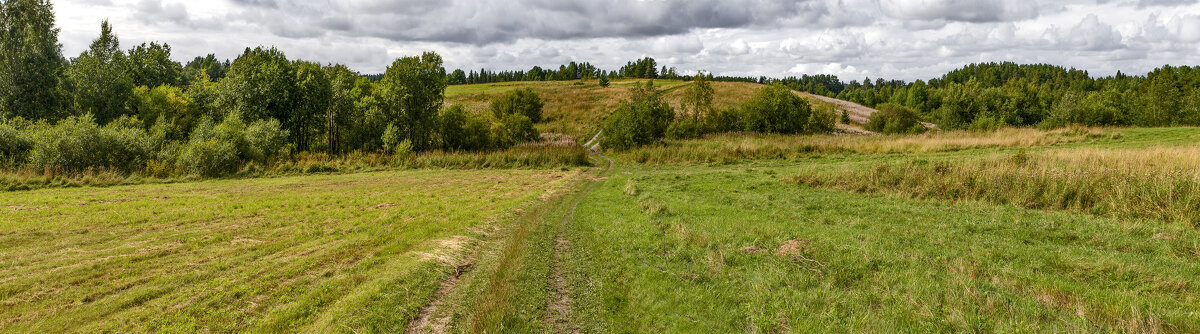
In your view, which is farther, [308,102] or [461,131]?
[461,131]

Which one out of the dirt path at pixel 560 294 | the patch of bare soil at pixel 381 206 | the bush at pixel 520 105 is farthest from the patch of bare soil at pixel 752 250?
the bush at pixel 520 105

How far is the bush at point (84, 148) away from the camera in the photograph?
27.2 metres

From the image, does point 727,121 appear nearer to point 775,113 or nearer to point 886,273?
point 775,113

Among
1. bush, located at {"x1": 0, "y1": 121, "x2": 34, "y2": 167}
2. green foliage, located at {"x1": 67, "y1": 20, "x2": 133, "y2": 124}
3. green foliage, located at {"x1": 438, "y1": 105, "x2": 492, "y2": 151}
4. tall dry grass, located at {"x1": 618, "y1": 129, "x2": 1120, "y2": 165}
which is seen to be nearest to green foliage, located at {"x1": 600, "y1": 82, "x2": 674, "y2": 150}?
tall dry grass, located at {"x1": 618, "y1": 129, "x2": 1120, "y2": 165}

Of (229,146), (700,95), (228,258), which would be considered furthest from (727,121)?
(228,258)

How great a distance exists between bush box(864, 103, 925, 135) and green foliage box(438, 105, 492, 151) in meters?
47.8

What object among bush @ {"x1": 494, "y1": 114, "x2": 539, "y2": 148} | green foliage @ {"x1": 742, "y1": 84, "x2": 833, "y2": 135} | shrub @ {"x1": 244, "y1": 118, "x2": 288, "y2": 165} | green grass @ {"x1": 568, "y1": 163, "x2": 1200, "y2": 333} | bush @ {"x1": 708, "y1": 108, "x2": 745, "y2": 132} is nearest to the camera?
green grass @ {"x1": 568, "y1": 163, "x2": 1200, "y2": 333}

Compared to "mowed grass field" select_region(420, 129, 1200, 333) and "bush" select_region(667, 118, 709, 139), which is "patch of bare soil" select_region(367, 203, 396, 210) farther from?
"bush" select_region(667, 118, 709, 139)

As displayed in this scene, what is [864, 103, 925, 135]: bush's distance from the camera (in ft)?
189

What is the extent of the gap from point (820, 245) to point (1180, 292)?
182 inches

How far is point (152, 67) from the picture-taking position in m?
53.6

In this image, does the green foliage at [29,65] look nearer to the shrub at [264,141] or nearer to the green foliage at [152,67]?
the green foliage at [152,67]

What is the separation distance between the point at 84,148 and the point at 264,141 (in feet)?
29.2

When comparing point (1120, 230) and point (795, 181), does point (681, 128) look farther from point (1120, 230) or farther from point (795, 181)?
point (1120, 230)
